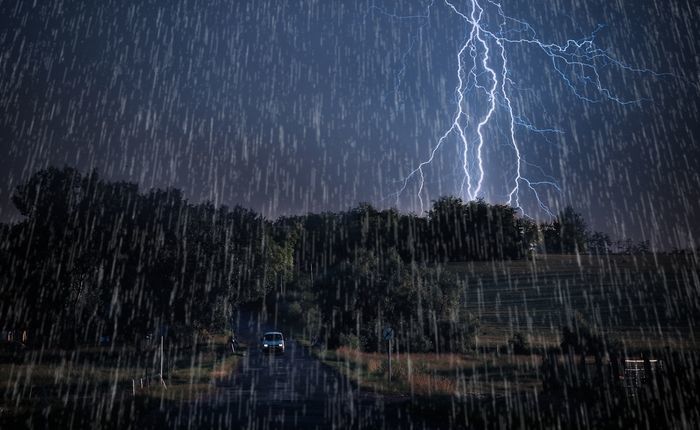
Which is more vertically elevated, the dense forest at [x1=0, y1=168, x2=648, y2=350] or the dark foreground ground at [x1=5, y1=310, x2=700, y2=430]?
the dense forest at [x1=0, y1=168, x2=648, y2=350]

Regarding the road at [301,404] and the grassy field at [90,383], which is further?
the grassy field at [90,383]

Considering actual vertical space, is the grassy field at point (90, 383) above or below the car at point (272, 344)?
below

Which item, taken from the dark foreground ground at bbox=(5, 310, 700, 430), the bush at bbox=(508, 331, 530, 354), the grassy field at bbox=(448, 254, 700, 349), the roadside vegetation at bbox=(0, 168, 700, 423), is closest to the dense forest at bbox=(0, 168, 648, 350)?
the roadside vegetation at bbox=(0, 168, 700, 423)

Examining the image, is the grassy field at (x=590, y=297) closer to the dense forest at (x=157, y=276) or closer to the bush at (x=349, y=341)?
the dense forest at (x=157, y=276)

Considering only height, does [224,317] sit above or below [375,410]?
above

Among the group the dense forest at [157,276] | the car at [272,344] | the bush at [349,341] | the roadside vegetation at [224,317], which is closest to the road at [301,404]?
the roadside vegetation at [224,317]

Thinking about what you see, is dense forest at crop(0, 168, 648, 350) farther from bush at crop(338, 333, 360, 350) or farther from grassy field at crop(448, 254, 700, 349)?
grassy field at crop(448, 254, 700, 349)

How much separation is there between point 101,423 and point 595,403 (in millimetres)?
12131

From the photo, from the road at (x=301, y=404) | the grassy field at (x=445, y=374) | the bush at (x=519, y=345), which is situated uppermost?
the bush at (x=519, y=345)

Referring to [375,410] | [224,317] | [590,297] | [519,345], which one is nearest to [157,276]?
[224,317]

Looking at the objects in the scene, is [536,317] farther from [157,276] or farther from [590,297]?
[157,276]

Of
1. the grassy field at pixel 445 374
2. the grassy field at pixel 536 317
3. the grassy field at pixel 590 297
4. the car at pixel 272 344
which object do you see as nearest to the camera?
the grassy field at pixel 445 374

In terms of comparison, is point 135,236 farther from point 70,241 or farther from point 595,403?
point 595,403

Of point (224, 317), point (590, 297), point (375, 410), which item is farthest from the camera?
point (590, 297)
